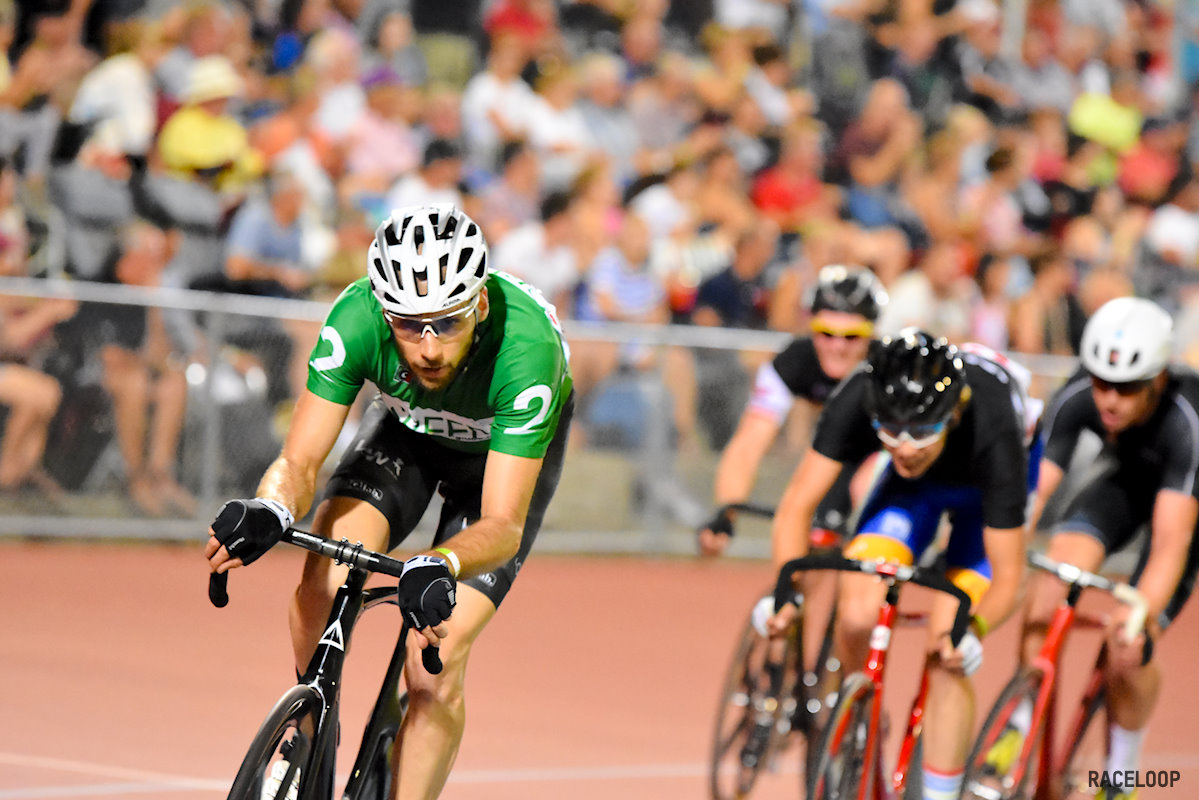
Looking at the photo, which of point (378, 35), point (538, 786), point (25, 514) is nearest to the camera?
point (538, 786)

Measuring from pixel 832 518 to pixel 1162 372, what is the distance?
1.25 meters

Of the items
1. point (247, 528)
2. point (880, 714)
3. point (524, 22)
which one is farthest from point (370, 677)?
point (524, 22)

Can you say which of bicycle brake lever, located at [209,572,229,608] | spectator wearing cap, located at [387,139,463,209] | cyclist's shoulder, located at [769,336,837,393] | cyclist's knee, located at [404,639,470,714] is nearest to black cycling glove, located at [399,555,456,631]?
bicycle brake lever, located at [209,572,229,608]

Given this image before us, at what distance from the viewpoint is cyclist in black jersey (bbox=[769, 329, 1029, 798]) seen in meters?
4.64

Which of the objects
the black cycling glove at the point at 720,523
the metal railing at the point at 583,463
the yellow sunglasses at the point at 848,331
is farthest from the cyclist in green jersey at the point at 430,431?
the metal railing at the point at 583,463

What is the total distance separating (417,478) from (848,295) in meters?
2.47

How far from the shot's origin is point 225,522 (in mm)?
3479

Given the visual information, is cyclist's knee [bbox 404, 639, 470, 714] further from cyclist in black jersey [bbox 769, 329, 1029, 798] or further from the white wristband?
cyclist in black jersey [bbox 769, 329, 1029, 798]

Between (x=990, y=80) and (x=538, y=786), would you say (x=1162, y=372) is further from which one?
(x=990, y=80)

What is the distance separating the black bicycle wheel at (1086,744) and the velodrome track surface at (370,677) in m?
0.76

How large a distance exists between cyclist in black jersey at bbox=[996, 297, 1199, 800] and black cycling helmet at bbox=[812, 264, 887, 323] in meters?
0.86

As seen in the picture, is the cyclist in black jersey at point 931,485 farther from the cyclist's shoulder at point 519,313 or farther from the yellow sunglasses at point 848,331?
the yellow sunglasses at point 848,331

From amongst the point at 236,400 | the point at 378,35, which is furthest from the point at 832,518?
the point at 378,35

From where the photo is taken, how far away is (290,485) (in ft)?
12.8
